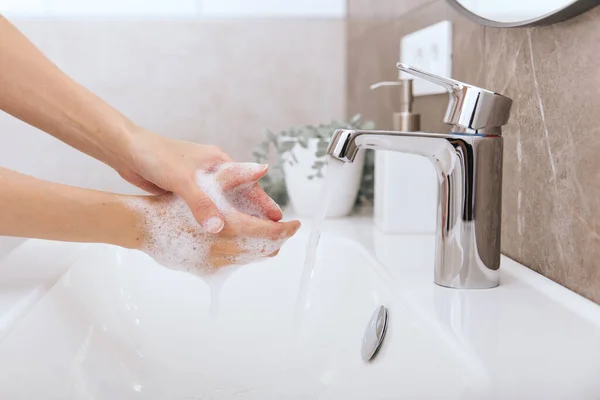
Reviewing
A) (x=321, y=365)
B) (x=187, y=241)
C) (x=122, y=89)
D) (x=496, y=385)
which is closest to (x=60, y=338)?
(x=187, y=241)

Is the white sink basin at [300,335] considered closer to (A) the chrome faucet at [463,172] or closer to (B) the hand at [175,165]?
(A) the chrome faucet at [463,172]

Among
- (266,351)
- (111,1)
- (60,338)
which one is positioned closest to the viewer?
(60,338)

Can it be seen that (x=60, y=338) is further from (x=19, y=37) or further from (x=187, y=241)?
(x=19, y=37)

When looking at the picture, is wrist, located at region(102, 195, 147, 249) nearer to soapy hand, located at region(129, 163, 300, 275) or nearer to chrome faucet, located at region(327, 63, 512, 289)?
soapy hand, located at region(129, 163, 300, 275)

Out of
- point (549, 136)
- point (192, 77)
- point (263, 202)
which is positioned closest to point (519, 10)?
point (549, 136)

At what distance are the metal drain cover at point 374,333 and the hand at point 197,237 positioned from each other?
122mm

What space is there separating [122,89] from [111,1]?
201 mm

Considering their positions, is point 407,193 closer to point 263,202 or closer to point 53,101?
point 263,202

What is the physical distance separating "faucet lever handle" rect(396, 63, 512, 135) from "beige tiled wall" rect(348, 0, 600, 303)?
6cm

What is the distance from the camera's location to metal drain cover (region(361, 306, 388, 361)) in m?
0.67

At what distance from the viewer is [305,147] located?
1.14m

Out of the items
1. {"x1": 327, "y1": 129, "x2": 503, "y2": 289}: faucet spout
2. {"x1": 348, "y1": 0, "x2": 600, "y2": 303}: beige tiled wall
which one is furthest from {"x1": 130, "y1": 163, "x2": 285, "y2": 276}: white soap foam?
{"x1": 348, "y1": 0, "x2": 600, "y2": 303}: beige tiled wall

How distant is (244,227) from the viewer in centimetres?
69

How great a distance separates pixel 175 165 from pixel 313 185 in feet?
1.51
